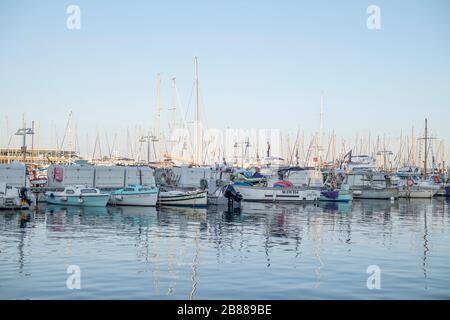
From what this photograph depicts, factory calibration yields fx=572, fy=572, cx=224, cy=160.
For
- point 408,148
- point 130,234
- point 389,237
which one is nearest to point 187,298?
point 130,234

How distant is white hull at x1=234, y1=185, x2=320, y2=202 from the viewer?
261ft

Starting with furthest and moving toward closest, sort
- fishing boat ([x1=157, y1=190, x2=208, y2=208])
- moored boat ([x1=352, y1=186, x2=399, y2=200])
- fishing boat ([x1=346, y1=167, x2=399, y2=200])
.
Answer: fishing boat ([x1=346, y1=167, x2=399, y2=200]) < moored boat ([x1=352, y1=186, x2=399, y2=200]) < fishing boat ([x1=157, y1=190, x2=208, y2=208])

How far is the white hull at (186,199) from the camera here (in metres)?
69.3

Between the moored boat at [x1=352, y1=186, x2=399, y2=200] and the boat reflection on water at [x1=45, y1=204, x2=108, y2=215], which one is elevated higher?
the boat reflection on water at [x1=45, y1=204, x2=108, y2=215]

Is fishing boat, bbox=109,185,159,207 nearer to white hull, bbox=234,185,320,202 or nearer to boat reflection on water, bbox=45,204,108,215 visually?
boat reflection on water, bbox=45,204,108,215

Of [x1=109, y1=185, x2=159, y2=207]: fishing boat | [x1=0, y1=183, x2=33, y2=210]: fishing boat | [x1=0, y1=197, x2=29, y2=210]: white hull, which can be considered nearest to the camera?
[x1=0, y1=197, x2=29, y2=210]: white hull

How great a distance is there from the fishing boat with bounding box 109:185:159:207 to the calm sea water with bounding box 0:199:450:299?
562 inches

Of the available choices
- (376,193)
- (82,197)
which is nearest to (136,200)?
(82,197)

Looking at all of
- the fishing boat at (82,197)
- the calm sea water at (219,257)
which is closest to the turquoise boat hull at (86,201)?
the fishing boat at (82,197)

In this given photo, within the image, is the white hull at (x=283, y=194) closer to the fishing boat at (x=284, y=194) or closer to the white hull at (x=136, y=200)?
the fishing boat at (x=284, y=194)

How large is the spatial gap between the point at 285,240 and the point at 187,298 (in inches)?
707

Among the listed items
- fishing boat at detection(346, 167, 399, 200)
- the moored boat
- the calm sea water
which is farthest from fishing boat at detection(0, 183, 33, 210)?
the moored boat

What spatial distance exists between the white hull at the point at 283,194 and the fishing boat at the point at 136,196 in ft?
58.3

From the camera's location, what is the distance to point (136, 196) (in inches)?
2677
